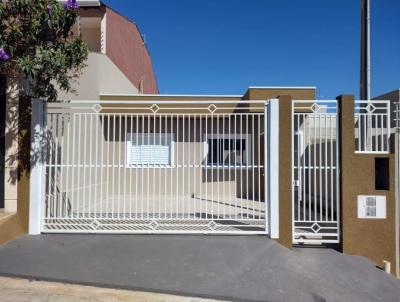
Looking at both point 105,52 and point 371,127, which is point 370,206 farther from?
point 105,52

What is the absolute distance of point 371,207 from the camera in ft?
19.7

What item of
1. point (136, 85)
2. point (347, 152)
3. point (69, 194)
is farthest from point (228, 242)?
point (136, 85)

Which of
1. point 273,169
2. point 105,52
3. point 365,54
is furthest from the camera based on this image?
point 105,52

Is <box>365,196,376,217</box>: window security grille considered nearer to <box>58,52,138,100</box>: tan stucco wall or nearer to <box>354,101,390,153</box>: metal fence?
<box>354,101,390,153</box>: metal fence

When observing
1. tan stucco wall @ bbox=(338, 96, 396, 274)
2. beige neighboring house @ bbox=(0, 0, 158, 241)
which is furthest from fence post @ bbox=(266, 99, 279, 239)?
beige neighboring house @ bbox=(0, 0, 158, 241)

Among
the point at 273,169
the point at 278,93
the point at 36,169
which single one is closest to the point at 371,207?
the point at 273,169

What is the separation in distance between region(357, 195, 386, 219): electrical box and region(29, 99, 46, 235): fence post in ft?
19.1

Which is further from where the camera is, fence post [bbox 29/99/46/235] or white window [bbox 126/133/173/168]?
white window [bbox 126/133/173/168]

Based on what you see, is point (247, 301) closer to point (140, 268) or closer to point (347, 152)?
point (140, 268)

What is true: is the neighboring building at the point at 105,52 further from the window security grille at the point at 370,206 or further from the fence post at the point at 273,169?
the window security grille at the point at 370,206

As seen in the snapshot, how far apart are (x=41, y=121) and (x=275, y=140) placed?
14.3 feet

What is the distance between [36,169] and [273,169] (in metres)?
4.39

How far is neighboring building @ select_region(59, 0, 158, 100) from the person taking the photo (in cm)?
1002

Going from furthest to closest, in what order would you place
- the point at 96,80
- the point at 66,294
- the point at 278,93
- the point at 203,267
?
the point at 278,93
the point at 96,80
the point at 203,267
the point at 66,294
